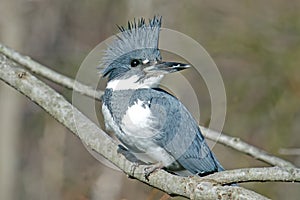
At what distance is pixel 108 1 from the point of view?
7.50 meters

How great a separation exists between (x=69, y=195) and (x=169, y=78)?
7.04 feet

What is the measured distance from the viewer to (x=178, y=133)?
9.48ft

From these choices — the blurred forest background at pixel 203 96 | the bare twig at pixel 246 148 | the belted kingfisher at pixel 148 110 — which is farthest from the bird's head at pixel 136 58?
the blurred forest background at pixel 203 96

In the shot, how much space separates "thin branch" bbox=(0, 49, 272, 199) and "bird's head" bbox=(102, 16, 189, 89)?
0.31 metres

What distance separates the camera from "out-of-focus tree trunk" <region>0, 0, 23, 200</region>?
6207mm

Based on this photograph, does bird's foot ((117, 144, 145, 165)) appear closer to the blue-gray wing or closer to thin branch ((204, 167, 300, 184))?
the blue-gray wing

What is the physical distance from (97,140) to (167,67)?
0.48 m

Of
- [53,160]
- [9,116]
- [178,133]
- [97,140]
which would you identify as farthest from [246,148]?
[9,116]

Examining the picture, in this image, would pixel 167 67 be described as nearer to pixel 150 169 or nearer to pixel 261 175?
pixel 150 169

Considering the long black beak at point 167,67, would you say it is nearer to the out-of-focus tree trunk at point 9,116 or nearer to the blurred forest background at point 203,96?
the blurred forest background at point 203,96

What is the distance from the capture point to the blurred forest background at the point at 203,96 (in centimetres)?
505

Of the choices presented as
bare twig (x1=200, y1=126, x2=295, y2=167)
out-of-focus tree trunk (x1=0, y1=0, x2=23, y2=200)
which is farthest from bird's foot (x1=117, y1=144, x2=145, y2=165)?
out-of-focus tree trunk (x1=0, y1=0, x2=23, y2=200)

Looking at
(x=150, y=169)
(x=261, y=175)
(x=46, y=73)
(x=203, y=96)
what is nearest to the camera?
(x=261, y=175)

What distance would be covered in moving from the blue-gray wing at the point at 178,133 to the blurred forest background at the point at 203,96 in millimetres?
1435
